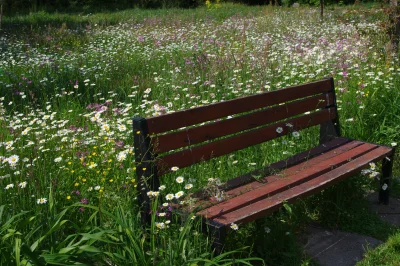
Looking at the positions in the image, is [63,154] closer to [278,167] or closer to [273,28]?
[278,167]

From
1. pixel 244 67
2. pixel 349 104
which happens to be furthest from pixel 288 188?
pixel 244 67

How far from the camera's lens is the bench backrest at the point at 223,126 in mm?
3023

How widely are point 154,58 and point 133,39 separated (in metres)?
2.76

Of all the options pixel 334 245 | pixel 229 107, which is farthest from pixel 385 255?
pixel 229 107

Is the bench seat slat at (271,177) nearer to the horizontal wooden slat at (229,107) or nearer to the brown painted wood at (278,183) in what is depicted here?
the brown painted wood at (278,183)

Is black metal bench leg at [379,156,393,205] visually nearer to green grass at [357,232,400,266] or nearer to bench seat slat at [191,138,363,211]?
bench seat slat at [191,138,363,211]

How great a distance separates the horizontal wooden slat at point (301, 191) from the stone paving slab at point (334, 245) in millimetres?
389

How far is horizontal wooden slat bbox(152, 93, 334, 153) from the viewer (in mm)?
3130

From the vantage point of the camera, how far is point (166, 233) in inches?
110

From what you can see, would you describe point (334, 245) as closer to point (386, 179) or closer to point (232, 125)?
point (386, 179)

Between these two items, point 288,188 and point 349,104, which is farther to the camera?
point 349,104

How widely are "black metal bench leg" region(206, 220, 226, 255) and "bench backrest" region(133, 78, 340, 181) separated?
486 mm

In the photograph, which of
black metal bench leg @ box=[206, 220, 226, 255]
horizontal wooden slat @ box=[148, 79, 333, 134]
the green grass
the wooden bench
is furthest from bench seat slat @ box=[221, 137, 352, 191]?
the green grass

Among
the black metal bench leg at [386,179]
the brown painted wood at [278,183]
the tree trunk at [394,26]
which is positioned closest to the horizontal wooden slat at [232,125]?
the brown painted wood at [278,183]
